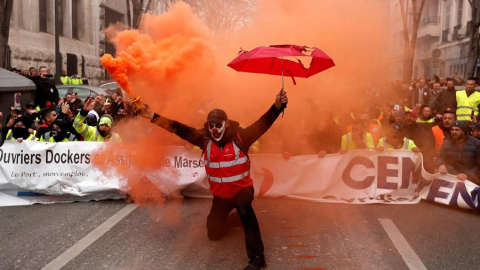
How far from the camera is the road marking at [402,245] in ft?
17.2

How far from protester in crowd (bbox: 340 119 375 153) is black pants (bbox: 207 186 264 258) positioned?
3.06 metres

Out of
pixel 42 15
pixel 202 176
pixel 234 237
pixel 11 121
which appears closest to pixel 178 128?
pixel 234 237

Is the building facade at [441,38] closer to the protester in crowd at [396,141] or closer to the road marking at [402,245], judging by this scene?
the protester in crowd at [396,141]

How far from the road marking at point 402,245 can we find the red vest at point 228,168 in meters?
1.73

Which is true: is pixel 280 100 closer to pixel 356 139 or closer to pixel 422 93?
pixel 356 139

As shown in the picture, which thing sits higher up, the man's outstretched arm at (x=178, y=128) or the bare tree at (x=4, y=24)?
the bare tree at (x=4, y=24)

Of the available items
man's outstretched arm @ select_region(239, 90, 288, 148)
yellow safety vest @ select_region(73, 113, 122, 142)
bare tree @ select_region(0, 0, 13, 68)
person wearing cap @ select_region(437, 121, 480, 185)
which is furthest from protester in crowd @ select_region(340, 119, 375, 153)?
bare tree @ select_region(0, 0, 13, 68)

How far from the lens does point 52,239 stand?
597 cm

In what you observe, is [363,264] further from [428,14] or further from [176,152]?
[428,14]

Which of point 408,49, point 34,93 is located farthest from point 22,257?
point 408,49

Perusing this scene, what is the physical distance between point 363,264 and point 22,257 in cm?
335

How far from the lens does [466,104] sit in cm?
1184

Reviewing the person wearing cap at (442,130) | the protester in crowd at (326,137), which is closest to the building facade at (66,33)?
the protester in crowd at (326,137)

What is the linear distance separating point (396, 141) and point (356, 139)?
2.56 feet
